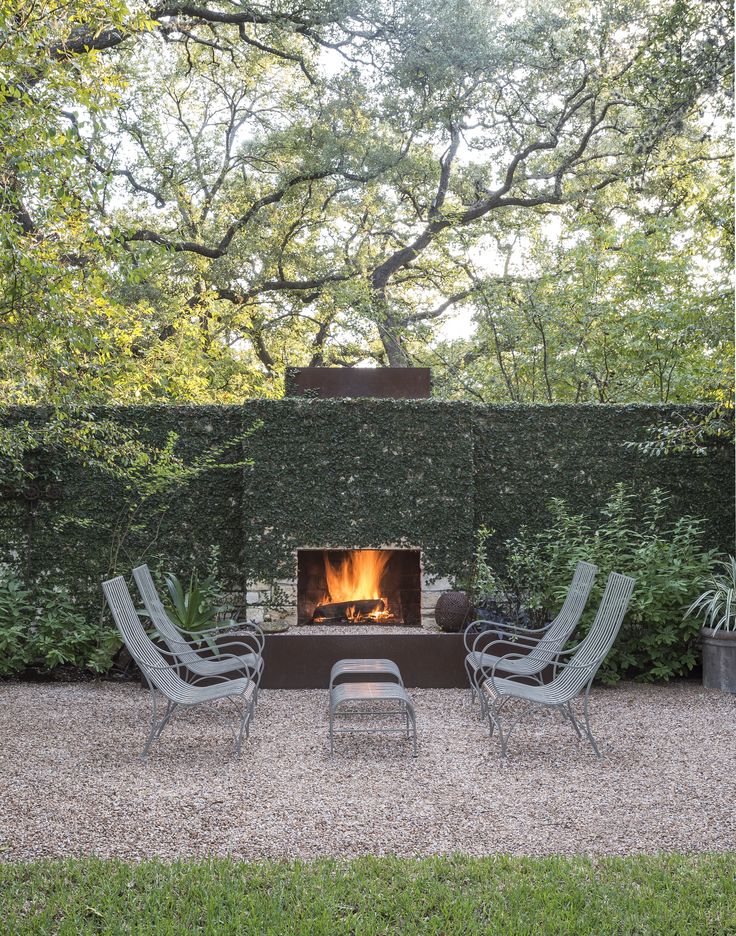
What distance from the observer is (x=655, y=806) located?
13.5ft

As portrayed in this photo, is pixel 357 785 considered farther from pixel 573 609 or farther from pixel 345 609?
pixel 345 609

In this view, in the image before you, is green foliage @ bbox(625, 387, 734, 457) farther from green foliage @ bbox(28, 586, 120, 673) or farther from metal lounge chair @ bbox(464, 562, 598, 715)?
green foliage @ bbox(28, 586, 120, 673)

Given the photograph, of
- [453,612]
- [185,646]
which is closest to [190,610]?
[185,646]

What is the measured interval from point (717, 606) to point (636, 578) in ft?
2.27

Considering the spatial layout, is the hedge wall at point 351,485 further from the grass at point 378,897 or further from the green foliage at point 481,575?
the grass at point 378,897

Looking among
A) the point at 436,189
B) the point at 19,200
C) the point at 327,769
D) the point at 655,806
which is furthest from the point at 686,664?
the point at 436,189

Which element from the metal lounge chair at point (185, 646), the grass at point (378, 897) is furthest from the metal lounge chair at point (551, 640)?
the grass at point (378, 897)

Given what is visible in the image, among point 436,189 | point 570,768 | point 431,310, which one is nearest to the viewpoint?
point 570,768

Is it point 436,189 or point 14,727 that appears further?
point 436,189

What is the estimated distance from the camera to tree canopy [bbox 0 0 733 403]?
11.5 metres

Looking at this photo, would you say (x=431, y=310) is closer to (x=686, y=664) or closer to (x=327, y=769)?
(x=686, y=664)

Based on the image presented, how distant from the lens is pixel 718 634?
6.64 metres

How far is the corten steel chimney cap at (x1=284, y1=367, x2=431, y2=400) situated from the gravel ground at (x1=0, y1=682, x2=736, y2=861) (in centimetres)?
370

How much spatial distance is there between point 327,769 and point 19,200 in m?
3.89
